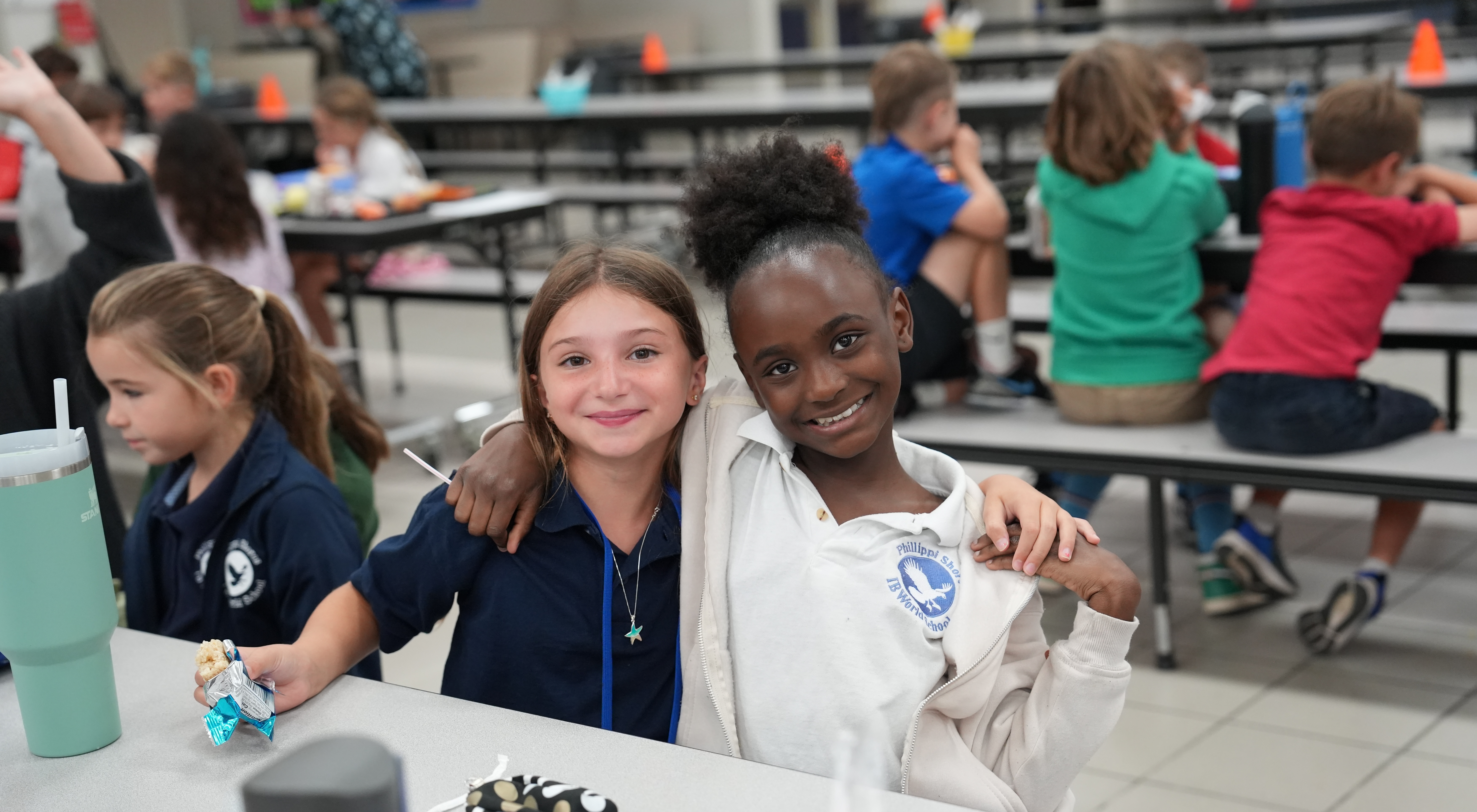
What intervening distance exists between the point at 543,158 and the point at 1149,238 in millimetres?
4908

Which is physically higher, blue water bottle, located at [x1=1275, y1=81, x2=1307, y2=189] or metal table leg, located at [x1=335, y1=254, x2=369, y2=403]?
blue water bottle, located at [x1=1275, y1=81, x2=1307, y2=189]

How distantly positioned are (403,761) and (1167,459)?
6.62 ft

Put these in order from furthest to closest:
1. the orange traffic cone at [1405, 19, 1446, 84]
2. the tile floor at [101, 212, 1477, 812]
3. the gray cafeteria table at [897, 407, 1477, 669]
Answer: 1. the orange traffic cone at [1405, 19, 1446, 84]
2. the gray cafeteria table at [897, 407, 1477, 669]
3. the tile floor at [101, 212, 1477, 812]

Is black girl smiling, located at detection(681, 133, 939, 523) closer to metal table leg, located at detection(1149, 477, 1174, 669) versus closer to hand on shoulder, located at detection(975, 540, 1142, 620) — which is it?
hand on shoulder, located at detection(975, 540, 1142, 620)

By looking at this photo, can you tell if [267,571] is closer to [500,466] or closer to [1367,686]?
[500,466]

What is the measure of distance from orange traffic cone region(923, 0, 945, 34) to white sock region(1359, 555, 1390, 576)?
581 cm

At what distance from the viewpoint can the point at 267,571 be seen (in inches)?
64.9

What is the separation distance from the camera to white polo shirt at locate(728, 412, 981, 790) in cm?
122

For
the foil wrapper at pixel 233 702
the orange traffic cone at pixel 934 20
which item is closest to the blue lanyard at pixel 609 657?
the foil wrapper at pixel 233 702

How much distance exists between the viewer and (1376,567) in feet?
9.18

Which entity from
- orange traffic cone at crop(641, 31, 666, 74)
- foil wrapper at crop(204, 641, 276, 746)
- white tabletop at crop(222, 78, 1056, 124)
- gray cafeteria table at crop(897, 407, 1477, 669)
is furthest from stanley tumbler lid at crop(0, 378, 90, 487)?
orange traffic cone at crop(641, 31, 666, 74)

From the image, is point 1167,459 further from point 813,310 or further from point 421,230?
point 421,230

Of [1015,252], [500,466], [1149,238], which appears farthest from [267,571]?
[1015,252]

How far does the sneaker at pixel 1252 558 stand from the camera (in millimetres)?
2982
